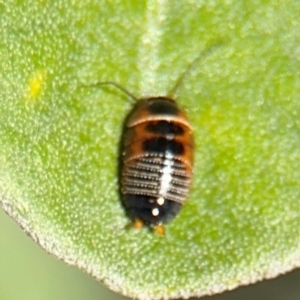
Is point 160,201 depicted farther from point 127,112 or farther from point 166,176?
point 127,112

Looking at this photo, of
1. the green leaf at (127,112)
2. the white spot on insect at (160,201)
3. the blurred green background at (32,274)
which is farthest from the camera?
the blurred green background at (32,274)

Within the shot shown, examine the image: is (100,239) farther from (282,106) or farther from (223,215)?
(282,106)

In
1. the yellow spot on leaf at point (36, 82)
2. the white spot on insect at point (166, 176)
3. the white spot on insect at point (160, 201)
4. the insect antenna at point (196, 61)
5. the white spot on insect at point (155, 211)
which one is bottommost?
the white spot on insect at point (155, 211)

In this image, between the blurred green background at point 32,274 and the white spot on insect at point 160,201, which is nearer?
the white spot on insect at point 160,201

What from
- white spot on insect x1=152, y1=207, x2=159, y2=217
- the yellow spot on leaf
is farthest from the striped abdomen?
the yellow spot on leaf

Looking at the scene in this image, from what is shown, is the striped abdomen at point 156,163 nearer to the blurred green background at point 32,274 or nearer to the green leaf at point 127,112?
the green leaf at point 127,112

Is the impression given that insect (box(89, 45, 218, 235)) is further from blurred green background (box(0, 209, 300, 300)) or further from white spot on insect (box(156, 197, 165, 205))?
blurred green background (box(0, 209, 300, 300))

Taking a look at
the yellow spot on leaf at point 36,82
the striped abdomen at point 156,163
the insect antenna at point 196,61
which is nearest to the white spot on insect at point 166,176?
the striped abdomen at point 156,163
